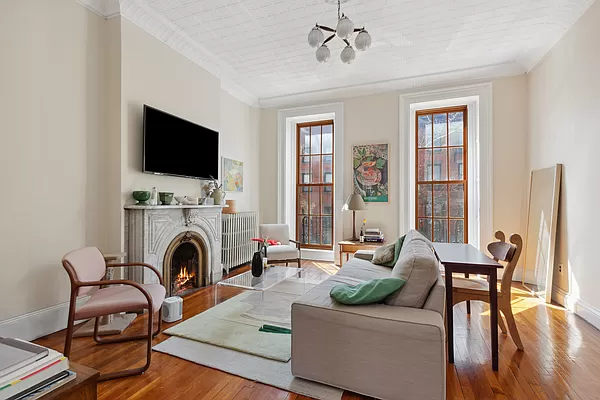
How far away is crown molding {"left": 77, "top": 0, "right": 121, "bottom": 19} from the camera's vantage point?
2.93 m

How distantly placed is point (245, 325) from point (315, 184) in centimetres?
346

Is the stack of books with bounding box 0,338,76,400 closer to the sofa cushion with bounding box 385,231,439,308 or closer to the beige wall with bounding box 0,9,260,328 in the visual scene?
the sofa cushion with bounding box 385,231,439,308

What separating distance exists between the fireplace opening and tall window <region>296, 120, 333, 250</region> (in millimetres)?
2353

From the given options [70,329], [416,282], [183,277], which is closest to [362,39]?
[416,282]

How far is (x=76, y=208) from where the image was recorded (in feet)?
9.23

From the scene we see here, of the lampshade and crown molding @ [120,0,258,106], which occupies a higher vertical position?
crown molding @ [120,0,258,106]

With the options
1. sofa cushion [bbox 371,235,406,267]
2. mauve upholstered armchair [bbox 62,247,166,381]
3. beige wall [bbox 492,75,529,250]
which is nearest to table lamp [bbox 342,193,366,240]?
sofa cushion [bbox 371,235,406,267]

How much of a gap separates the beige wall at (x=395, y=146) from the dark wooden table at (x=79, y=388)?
450cm

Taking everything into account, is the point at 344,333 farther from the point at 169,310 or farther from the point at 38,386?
the point at 169,310

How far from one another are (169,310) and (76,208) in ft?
4.38

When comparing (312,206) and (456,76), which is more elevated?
(456,76)

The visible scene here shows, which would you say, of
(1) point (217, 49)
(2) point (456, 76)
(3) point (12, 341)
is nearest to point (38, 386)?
(3) point (12, 341)

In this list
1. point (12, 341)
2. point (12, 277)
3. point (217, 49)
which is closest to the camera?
point (12, 341)

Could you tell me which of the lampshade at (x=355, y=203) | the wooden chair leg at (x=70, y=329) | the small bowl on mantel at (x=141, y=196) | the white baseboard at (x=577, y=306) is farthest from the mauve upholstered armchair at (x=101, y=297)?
the white baseboard at (x=577, y=306)
